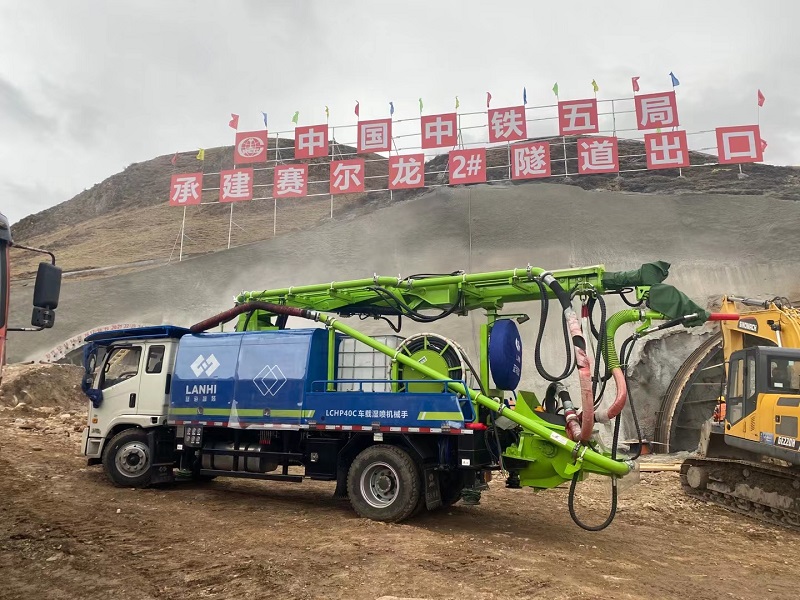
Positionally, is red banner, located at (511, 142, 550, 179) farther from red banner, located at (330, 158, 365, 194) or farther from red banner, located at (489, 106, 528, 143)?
red banner, located at (330, 158, 365, 194)

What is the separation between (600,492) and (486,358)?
510 centimetres

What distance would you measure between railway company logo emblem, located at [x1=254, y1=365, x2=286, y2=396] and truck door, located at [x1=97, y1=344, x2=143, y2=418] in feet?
8.79

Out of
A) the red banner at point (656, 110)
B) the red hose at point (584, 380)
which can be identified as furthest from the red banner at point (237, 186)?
the red hose at point (584, 380)

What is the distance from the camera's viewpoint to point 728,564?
6980 mm

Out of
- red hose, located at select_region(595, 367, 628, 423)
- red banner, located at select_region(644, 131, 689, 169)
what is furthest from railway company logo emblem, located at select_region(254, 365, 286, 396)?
red banner, located at select_region(644, 131, 689, 169)

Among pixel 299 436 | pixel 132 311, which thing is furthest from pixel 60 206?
pixel 299 436

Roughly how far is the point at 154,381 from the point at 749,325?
1117 cm

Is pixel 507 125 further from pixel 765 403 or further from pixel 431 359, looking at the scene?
pixel 431 359

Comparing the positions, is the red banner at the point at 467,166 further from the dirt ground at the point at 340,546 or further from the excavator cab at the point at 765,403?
the dirt ground at the point at 340,546

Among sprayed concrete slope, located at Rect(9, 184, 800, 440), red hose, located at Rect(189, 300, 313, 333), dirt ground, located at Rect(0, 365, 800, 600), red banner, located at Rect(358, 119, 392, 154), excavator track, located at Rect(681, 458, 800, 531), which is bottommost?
dirt ground, located at Rect(0, 365, 800, 600)

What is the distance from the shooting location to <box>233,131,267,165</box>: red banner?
25.7 m

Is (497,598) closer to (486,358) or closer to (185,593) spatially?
(185,593)

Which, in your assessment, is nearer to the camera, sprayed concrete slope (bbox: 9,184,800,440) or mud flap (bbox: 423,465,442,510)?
mud flap (bbox: 423,465,442,510)

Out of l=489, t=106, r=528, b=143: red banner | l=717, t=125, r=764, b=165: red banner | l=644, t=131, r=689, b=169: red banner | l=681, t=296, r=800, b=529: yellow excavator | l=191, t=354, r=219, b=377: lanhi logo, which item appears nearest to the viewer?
l=681, t=296, r=800, b=529: yellow excavator
